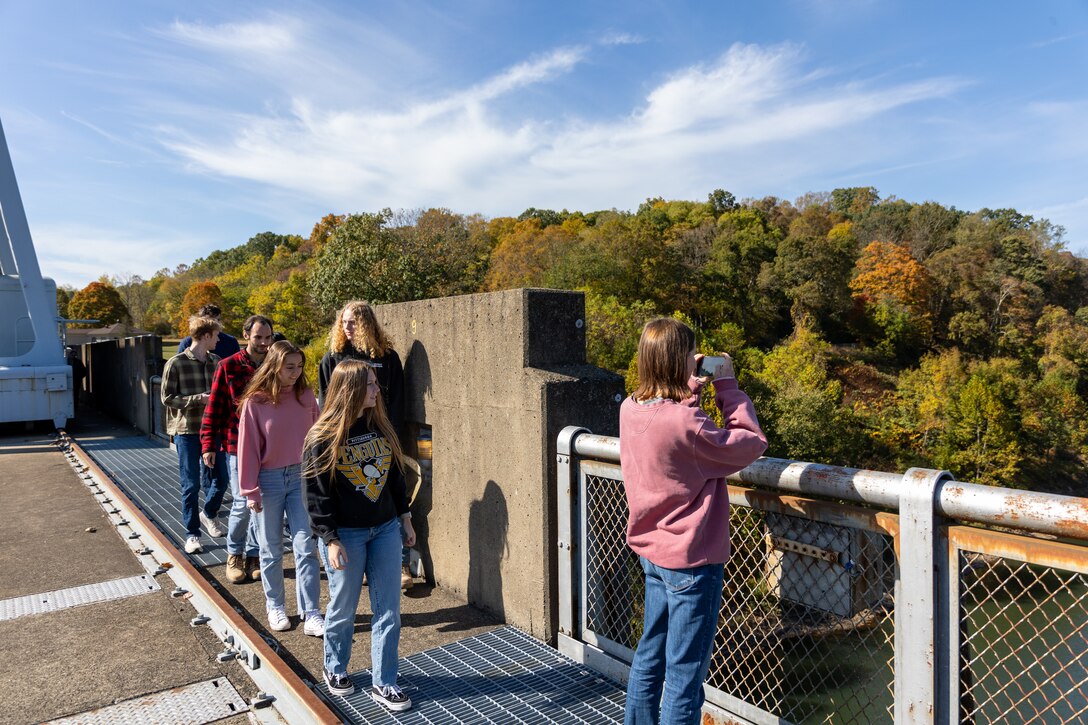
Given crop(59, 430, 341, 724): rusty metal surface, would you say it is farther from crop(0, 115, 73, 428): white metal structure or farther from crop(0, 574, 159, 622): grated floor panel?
crop(0, 115, 73, 428): white metal structure

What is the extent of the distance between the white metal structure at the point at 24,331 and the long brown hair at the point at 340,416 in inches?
499

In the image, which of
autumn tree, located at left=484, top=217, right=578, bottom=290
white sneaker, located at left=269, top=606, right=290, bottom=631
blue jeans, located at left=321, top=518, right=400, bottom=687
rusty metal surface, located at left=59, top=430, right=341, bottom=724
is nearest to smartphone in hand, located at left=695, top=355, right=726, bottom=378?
blue jeans, located at left=321, top=518, right=400, bottom=687

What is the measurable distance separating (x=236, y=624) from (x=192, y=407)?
2.26 meters

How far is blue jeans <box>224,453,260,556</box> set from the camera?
5.09 m

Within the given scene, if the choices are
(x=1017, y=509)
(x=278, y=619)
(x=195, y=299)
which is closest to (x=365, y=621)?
(x=278, y=619)

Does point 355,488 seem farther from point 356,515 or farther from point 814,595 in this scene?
point 814,595

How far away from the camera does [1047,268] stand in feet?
190

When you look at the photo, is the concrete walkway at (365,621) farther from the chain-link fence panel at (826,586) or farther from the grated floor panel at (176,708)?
the chain-link fence panel at (826,586)

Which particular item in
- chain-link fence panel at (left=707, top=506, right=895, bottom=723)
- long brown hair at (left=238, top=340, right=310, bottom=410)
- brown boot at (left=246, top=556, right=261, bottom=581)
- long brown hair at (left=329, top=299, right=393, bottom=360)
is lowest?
brown boot at (left=246, top=556, right=261, bottom=581)

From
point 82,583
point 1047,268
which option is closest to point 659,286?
point 1047,268

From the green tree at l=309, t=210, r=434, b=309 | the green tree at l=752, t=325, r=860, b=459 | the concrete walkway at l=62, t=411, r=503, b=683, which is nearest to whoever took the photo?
the concrete walkway at l=62, t=411, r=503, b=683

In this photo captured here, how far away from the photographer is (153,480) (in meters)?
8.68

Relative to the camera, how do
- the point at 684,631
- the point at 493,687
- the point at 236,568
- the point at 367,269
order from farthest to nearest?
the point at 367,269 < the point at 236,568 < the point at 493,687 < the point at 684,631

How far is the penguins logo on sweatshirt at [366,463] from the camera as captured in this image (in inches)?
135
